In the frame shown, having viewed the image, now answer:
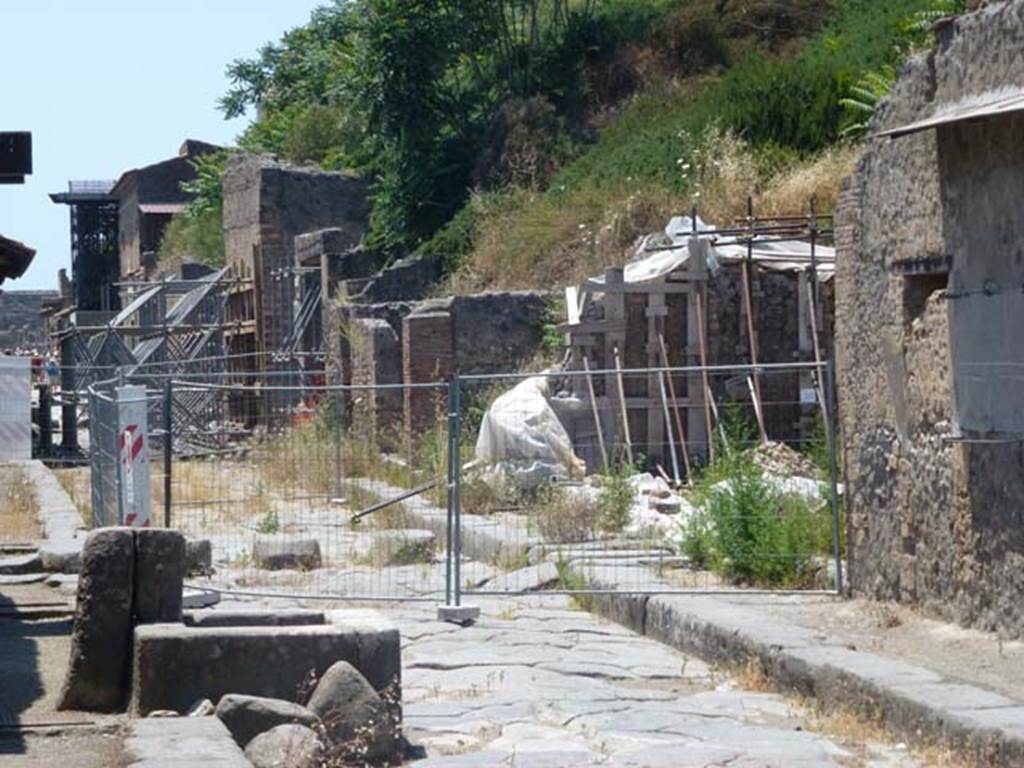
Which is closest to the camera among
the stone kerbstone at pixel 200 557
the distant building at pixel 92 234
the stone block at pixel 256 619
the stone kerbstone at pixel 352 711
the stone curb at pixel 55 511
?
the stone kerbstone at pixel 352 711

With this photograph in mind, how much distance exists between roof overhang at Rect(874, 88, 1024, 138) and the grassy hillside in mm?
13489

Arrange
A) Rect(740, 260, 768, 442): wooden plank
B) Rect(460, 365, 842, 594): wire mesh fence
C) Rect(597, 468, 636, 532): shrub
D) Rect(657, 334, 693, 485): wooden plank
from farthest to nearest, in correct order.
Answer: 1. Rect(740, 260, 768, 442): wooden plank
2. Rect(657, 334, 693, 485): wooden plank
3. Rect(597, 468, 636, 532): shrub
4. Rect(460, 365, 842, 594): wire mesh fence

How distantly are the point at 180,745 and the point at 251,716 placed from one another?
1.06 m

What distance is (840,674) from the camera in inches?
352

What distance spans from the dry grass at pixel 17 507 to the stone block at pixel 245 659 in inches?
325

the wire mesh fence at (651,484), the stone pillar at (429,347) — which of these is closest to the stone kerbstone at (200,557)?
the wire mesh fence at (651,484)

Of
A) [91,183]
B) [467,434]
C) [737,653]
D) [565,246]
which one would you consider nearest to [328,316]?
[565,246]

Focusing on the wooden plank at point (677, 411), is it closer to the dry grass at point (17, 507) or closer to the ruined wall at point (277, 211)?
the dry grass at point (17, 507)

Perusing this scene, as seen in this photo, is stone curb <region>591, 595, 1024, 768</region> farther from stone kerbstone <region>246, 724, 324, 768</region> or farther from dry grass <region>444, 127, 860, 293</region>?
dry grass <region>444, 127, 860, 293</region>

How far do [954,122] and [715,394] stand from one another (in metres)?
9.88

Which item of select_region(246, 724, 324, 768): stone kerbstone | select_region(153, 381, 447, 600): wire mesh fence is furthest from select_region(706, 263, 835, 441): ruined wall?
select_region(246, 724, 324, 768): stone kerbstone

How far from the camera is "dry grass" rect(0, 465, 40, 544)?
1673cm

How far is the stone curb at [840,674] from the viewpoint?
7555mm

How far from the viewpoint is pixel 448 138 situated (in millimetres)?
37844
